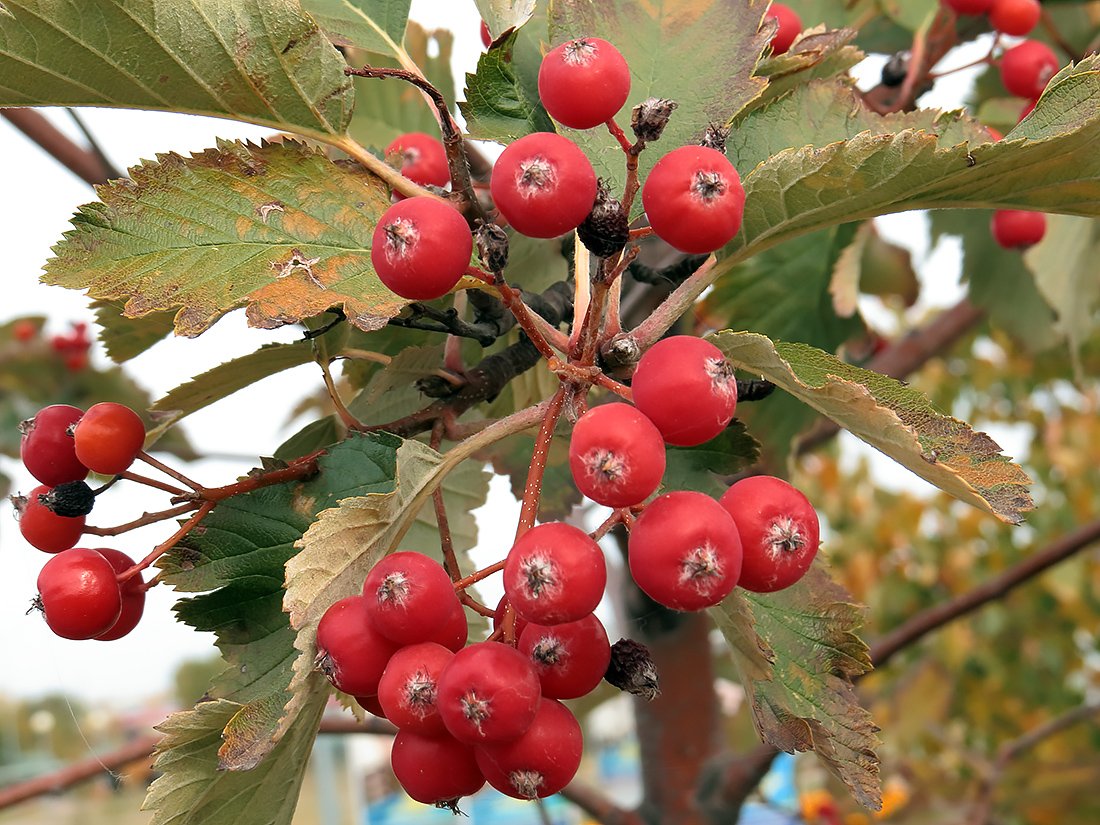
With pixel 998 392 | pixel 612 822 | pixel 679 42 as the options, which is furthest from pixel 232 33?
pixel 998 392

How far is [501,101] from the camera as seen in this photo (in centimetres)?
68

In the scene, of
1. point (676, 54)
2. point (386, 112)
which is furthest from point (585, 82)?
point (386, 112)

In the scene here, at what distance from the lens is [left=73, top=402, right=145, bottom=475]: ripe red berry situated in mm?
646

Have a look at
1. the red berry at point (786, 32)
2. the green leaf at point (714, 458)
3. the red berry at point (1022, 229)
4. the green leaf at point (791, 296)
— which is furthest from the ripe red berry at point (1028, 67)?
the green leaf at point (714, 458)

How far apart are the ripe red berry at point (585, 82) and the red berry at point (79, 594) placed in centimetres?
44

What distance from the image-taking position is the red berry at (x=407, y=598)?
51 centimetres

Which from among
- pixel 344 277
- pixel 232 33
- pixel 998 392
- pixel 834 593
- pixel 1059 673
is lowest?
pixel 1059 673

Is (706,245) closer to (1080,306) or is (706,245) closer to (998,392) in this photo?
(1080,306)

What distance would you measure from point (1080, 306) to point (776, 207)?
92 centimetres

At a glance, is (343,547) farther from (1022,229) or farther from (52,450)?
(1022,229)

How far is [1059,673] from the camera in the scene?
10.1 feet

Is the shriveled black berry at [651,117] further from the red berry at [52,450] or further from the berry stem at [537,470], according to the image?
the red berry at [52,450]

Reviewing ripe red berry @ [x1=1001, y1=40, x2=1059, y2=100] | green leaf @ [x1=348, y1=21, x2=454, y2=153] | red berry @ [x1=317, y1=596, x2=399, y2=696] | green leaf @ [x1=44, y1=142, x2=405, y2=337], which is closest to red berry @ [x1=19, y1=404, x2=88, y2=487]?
green leaf @ [x1=44, y1=142, x2=405, y2=337]

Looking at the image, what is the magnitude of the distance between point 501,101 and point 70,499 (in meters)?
0.42
